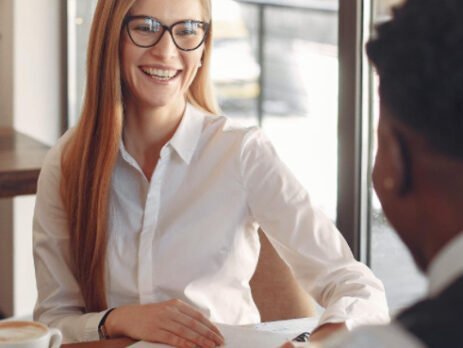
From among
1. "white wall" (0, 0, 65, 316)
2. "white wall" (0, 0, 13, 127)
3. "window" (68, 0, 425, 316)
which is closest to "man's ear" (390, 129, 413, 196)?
"window" (68, 0, 425, 316)

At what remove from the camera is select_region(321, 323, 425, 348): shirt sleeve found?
0.74 meters

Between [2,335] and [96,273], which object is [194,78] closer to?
[96,273]

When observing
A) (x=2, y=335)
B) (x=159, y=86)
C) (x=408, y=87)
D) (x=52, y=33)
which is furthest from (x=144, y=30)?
(x=52, y=33)

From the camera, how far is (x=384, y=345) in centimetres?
75

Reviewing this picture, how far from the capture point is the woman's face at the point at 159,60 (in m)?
1.92

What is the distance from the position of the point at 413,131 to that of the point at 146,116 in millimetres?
1244

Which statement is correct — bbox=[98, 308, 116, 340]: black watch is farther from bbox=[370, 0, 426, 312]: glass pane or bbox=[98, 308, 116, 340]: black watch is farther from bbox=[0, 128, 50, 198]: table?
bbox=[0, 128, 50, 198]: table

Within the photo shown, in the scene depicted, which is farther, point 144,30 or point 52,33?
point 52,33

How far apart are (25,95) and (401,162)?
3529 mm

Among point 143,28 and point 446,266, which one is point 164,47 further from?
point 446,266

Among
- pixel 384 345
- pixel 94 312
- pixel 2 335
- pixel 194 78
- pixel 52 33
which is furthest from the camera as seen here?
pixel 52 33

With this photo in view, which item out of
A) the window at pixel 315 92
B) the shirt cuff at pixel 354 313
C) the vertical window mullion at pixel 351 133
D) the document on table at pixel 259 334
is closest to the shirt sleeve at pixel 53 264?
the document on table at pixel 259 334

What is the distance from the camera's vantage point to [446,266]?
30.9 inches

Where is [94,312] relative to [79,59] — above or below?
below
